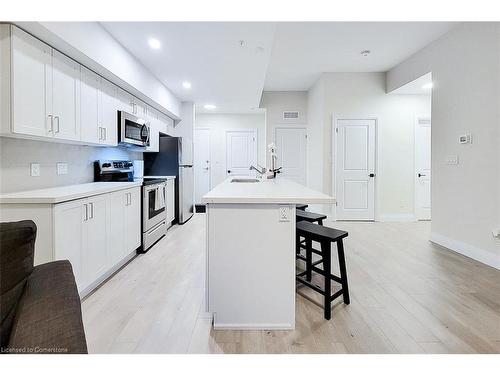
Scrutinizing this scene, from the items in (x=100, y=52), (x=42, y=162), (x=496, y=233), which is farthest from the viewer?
(x=496, y=233)

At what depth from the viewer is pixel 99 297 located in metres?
2.36

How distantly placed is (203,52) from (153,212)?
2099 millimetres

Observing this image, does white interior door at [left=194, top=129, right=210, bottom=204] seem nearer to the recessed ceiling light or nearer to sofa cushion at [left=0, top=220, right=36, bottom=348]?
the recessed ceiling light

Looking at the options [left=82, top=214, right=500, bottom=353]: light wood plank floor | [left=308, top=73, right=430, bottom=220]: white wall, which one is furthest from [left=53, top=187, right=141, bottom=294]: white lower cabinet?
[left=308, top=73, right=430, bottom=220]: white wall

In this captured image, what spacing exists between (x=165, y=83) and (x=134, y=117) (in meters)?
1.15

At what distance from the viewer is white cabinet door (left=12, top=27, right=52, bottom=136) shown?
1.99 metres

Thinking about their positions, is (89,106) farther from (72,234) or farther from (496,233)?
(496,233)

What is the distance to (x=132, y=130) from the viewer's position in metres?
3.78

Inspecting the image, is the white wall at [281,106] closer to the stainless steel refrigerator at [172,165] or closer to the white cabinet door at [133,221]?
the stainless steel refrigerator at [172,165]

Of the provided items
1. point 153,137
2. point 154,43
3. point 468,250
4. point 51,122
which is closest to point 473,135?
point 468,250
